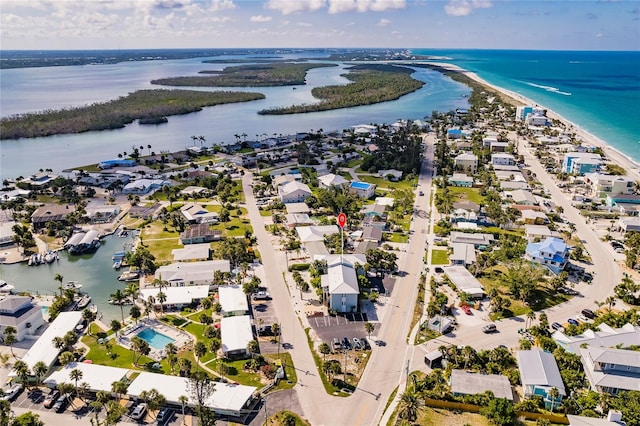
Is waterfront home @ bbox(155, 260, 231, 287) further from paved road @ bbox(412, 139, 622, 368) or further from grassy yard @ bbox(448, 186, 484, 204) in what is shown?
grassy yard @ bbox(448, 186, 484, 204)

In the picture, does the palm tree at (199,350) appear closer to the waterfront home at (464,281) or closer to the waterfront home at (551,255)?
the waterfront home at (464,281)

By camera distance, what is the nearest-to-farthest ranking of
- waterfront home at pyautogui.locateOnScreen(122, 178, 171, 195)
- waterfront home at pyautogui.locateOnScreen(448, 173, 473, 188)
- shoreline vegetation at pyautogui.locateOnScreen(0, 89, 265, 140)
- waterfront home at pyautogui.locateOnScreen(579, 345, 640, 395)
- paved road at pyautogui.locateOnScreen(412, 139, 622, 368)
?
waterfront home at pyautogui.locateOnScreen(579, 345, 640, 395) → paved road at pyautogui.locateOnScreen(412, 139, 622, 368) → waterfront home at pyautogui.locateOnScreen(122, 178, 171, 195) → waterfront home at pyautogui.locateOnScreen(448, 173, 473, 188) → shoreline vegetation at pyautogui.locateOnScreen(0, 89, 265, 140)

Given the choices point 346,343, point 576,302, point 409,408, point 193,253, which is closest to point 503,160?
point 576,302

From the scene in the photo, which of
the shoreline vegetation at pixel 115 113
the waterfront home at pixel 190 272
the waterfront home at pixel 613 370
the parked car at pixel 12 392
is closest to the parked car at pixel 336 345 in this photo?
the waterfront home at pixel 190 272

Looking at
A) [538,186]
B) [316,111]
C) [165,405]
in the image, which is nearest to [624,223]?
[538,186]

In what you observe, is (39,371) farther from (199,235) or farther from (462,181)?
(462,181)

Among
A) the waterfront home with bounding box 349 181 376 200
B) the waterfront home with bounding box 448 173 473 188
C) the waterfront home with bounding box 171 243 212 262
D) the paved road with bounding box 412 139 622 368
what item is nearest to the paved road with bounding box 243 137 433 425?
the paved road with bounding box 412 139 622 368
